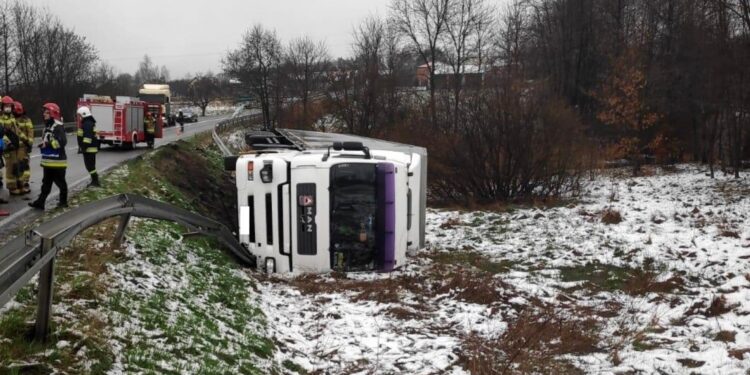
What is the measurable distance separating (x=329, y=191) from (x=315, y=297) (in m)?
1.89

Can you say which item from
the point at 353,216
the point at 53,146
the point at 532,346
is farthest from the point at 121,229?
the point at 532,346

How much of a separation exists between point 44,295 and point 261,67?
1961 inches

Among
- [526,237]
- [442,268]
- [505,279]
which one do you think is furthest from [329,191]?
[526,237]

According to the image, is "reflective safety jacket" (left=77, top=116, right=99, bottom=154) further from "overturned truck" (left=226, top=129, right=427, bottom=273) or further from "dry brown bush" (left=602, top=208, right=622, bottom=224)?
"dry brown bush" (left=602, top=208, right=622, bottom=224)

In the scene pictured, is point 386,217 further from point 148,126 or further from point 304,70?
point 304,70

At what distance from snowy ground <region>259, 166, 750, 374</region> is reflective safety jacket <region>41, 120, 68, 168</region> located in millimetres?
3835

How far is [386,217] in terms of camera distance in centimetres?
958

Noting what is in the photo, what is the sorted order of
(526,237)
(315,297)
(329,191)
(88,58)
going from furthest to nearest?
(88,58) < (526,237) < (329,191) < (315,297)

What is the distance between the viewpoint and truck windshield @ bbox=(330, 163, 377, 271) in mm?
9430

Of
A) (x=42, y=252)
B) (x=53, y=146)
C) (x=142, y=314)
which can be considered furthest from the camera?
(x=53, y=146)

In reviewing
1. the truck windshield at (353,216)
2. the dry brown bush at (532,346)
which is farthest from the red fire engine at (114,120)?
the dry brown bush at (532,346)

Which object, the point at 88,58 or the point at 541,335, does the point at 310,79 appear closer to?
the point at 88,58

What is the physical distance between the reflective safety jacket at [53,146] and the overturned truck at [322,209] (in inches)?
105

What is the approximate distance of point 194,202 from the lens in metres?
14.0
